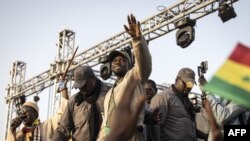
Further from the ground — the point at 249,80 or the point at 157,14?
the point at 157,14

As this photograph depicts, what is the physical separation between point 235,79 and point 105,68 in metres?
11.9

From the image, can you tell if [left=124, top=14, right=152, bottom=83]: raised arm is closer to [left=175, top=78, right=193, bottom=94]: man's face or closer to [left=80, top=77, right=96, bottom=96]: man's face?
[left=80, top=77, right=96, bottom=96]: man's face

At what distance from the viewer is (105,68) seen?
13.4m

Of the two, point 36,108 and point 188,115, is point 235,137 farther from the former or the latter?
point 36,108

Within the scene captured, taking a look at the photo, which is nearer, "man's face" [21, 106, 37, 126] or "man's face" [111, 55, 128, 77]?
"man's face" [111, 55, 128, 77]

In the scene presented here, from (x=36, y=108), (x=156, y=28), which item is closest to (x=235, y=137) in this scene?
(x=36, y=108)

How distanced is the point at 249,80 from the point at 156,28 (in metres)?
10.4

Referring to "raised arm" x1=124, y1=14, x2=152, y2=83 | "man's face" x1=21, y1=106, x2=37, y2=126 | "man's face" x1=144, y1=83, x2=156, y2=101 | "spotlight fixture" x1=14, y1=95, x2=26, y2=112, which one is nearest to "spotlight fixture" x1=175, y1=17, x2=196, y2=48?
"spotlight fixture" x1=14, y1=95, x2=26, y2=112

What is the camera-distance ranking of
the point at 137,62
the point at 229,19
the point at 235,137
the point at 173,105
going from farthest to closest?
the point at 229,19, the point at 173,105, the point at 137,62, the point at 235,137

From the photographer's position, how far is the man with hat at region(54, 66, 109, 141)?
4137 mm

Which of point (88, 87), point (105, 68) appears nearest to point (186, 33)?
point (105, 68)

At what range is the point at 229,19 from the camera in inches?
391

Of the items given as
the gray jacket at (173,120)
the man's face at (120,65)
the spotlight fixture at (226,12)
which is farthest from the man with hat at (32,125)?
the spotlight fixture at (226,12)

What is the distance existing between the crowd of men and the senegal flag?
1.37 meters
